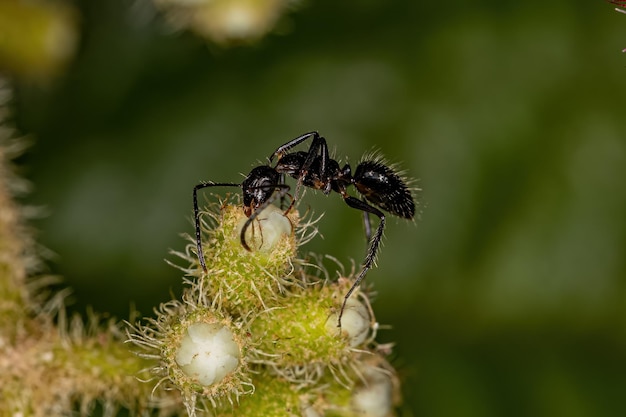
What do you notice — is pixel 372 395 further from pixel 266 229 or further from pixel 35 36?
pixel 35 36

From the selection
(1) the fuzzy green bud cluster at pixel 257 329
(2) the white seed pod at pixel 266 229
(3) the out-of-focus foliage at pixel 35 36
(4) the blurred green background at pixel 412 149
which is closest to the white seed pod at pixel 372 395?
(1) the fuzzy green bud cluster at pixel 257 329

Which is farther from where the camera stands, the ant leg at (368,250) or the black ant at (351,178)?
the black ant at (351,178)

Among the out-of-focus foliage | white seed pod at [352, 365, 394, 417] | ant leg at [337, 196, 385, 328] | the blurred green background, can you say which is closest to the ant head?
ant leg at [337, 196, 385, 328]

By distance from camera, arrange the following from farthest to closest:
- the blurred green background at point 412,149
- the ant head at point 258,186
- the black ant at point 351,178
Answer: the blurred green background at point 412,149, the black ant at point 351,178, the ant head at point 258,186

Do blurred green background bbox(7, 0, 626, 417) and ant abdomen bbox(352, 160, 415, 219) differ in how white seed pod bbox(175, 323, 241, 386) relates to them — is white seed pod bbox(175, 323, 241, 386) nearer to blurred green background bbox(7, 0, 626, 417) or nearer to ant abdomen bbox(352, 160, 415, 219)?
ant abdomen bbox(352, 160, 415, 219)

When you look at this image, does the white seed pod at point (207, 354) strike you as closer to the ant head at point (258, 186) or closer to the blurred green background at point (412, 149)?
the ant head at point (258, 186)

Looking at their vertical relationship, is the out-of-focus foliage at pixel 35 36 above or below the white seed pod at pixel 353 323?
above

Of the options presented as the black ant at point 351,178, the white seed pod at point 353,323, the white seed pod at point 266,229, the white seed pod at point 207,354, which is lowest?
the white seed pod at point 207,354
